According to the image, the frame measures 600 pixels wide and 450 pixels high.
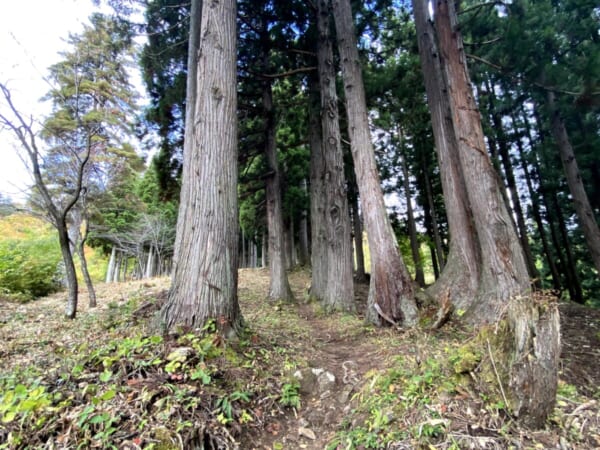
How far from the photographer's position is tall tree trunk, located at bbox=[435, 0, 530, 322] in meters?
3.53

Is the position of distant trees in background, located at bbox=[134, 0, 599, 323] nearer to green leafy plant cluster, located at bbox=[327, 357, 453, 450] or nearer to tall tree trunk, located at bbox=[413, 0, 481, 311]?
tall tree trunk, located at bbox=[413, 0, 481, 311]

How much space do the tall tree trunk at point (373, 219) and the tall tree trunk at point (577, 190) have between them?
4606 mm

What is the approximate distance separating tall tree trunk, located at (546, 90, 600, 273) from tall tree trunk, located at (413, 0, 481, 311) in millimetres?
2922

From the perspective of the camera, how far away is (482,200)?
3844mm

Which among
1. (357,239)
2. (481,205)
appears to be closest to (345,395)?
(481,205)

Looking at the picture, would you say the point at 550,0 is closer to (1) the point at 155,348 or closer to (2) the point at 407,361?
(2) the point at 407,361

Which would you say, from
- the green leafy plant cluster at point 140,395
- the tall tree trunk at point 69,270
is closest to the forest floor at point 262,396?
the green leafy plant cluster at point 140,395

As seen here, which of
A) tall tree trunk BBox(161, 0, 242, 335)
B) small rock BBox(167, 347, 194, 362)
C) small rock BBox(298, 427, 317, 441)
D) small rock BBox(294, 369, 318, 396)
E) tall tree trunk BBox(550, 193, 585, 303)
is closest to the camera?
small rock BBox(298, 427, 317, 441)

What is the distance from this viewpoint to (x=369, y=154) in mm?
4789

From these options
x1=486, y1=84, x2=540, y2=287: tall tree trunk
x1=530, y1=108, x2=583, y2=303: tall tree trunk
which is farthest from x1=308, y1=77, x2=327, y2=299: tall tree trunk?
x1=530, y1=108, x2=583, y2=303: tall tree trunk

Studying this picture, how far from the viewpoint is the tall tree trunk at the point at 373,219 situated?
4121mm

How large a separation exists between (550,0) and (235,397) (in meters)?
9.84

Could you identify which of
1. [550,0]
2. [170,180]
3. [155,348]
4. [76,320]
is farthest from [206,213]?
[550,0]

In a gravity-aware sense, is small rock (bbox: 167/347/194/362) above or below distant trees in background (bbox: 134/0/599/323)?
below
